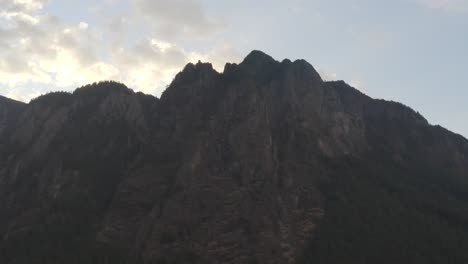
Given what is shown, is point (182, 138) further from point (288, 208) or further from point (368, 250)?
point (368, 250)

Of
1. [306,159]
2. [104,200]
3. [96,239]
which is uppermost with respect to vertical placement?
[306,159]

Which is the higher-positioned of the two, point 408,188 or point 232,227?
point 408,188

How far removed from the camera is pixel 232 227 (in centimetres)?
15725

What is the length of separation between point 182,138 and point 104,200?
29.5 metres

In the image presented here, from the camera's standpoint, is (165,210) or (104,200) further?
(104,200)

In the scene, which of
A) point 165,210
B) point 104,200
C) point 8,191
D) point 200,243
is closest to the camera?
point 200,243

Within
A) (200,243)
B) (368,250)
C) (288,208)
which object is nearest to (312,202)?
(288,208)

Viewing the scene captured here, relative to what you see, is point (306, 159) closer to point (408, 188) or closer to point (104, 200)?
point (408, 188)

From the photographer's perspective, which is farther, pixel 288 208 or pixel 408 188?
pixel 408 188

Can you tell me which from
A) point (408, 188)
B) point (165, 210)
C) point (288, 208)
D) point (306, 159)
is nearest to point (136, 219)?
point (165, 210)

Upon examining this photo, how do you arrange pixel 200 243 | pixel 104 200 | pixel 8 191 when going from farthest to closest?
1. pixel 8 191
2. pixel 104 200
3. pixel 200 243

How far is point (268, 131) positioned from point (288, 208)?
1120 inches

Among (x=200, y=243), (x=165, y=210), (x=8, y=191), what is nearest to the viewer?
(x=200, y=243)

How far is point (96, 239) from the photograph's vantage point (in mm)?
159250
